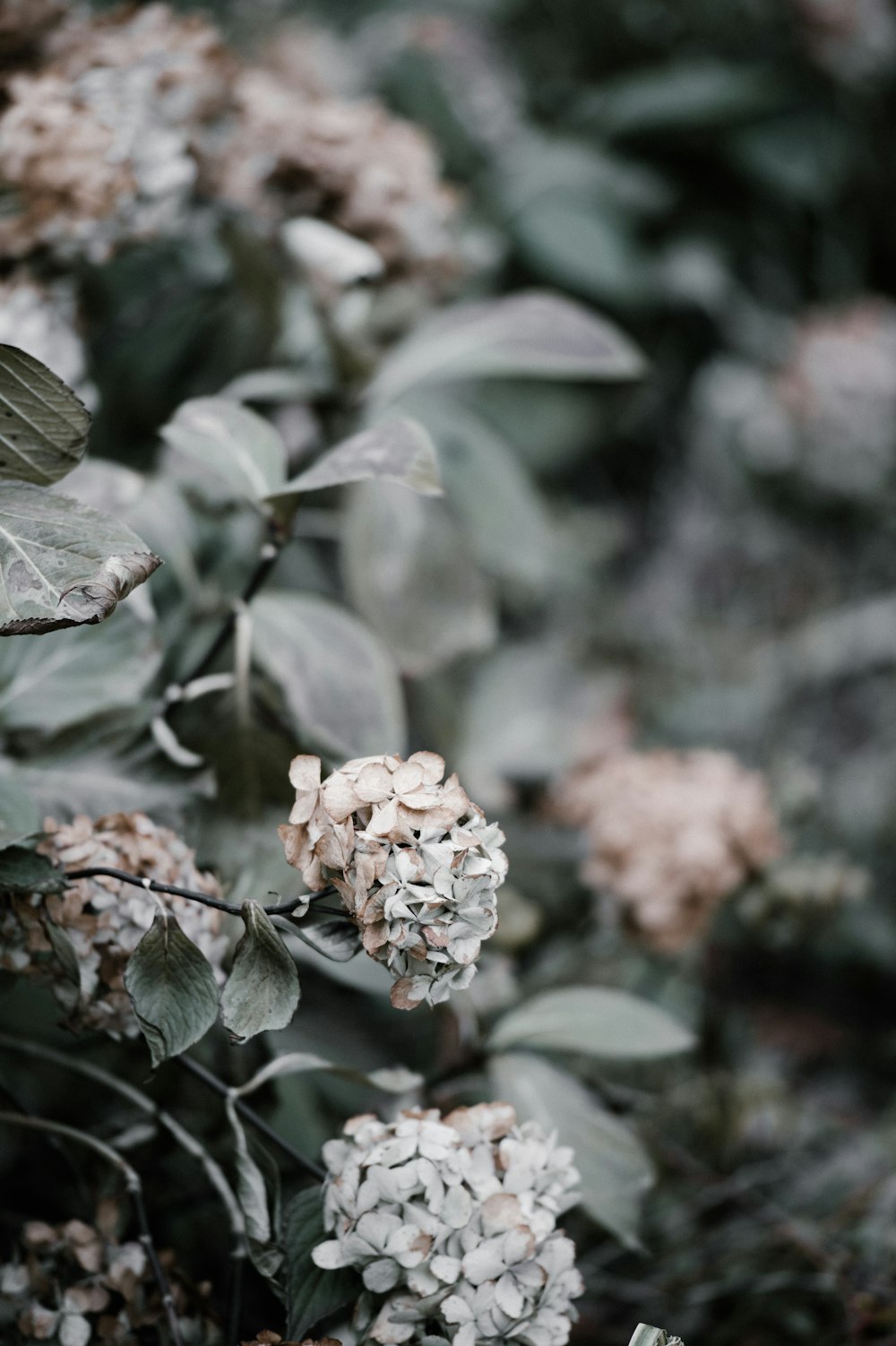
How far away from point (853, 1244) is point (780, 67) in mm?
1464

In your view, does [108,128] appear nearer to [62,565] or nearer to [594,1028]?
[62,565]

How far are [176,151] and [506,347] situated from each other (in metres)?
0.24

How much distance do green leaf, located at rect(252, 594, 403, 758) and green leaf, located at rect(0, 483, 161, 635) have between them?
6.4 inches

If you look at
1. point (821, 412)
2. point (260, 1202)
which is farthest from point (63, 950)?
point (821, 412)

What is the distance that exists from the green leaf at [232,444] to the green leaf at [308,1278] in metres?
0.30

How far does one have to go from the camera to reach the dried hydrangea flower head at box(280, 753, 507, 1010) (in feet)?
1.13

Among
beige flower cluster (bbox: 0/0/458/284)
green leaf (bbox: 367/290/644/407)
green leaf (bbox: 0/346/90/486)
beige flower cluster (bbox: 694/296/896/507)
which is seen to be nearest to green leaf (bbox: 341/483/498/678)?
green leaf (bbox: 367/290/644/407)

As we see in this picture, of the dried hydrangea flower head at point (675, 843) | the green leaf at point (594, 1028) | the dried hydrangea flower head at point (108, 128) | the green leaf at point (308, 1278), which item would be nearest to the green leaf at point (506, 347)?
the dried hydrangea flower head at point (108, 128)

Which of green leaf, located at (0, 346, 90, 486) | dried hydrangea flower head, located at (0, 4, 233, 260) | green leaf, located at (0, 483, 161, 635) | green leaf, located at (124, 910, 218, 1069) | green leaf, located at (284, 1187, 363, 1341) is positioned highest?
dried hydrangea flower head, located at (0, 4, 233, 260)

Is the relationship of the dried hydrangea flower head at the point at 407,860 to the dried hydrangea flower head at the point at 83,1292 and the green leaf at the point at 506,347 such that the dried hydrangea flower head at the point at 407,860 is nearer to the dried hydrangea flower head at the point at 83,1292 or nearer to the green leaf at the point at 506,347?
the dried hydrangea flower head at the point at 83,1292

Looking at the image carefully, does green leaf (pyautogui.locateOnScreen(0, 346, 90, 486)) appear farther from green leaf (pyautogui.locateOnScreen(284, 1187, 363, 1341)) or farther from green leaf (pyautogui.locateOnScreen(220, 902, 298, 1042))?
green leaf (pyautogui.locateOnScreen(284, 1187, 363, 1341))

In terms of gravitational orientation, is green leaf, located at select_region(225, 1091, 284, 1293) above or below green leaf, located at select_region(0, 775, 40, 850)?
below

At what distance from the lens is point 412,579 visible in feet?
2.40

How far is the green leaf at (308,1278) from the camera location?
39 centimetres
